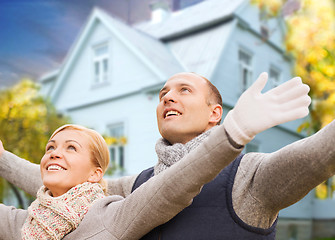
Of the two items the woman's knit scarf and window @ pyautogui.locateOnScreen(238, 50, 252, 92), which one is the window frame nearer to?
window @ pyautogui.locateOnScreen(238, 50, 252, 92)

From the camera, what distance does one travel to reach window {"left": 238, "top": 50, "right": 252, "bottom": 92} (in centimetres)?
780

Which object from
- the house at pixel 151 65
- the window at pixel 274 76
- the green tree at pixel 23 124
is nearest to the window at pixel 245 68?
the house at pixel 151 65

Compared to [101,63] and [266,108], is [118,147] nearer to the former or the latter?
[101,63]

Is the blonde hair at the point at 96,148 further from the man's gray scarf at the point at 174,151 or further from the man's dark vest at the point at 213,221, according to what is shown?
the man's dark vest at the point at 213,221

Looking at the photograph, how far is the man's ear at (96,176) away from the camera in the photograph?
59.0 inches

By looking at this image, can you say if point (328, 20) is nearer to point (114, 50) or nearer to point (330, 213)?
point (114, 50)

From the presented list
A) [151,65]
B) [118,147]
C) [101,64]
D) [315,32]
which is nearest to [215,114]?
[315,32]

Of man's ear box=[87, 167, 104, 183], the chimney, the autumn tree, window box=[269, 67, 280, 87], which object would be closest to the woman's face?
man's ear box=[87, 167, 104, 183]

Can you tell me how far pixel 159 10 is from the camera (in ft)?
28.8

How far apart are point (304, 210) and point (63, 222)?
30.2ft

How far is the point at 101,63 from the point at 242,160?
23.0 feet

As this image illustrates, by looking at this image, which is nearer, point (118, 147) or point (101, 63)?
point (118, 147)

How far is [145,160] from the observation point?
6.86 m

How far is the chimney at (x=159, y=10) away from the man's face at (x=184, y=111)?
24.8 feet
